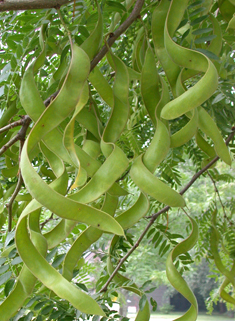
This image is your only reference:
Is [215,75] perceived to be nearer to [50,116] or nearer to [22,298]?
[50,116]

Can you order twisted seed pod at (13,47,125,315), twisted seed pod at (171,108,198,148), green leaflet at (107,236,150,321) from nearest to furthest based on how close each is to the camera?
twisted seed pod at (13,47,125,315) < twisted seed pod at (171,108,198,148) < green leaflet at (107,236,150,321)

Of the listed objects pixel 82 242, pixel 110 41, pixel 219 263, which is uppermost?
pixel 110 41

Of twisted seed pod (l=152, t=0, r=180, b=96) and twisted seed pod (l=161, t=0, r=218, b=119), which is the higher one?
twisted seed pod (l=152, t=0, r=180, b=96)

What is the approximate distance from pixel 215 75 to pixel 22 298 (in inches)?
13.9

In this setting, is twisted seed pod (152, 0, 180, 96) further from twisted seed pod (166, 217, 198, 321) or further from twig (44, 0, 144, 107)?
twisted seed pod (166, 217, 198, 321)

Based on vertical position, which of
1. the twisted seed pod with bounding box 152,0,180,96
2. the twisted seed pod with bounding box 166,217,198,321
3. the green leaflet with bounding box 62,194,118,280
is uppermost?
the twisted seed pod with bounding box 152,0,180,96

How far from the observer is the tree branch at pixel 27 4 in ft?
1.50

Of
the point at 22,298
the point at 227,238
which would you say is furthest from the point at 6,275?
the point at 227,238

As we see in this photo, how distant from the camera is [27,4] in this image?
18.5 inches

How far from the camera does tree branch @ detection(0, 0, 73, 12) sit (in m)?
0.46

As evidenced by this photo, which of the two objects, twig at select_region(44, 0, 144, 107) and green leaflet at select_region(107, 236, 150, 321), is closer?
twig at select_region(44, 0, 144, 107)

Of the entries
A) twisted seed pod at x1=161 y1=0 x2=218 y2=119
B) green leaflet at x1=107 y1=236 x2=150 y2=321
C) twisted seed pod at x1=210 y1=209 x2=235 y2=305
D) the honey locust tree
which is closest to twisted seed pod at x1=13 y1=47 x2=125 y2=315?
A: the honey locust tree

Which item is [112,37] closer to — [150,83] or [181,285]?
[150,83]

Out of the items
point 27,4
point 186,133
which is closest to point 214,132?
point 186,133
